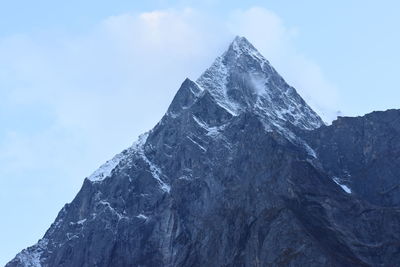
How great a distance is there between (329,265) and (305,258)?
609 cm

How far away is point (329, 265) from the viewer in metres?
196

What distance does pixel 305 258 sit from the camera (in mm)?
199750
